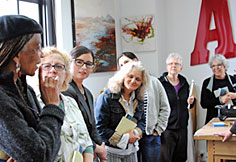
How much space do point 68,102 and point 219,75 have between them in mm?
2752

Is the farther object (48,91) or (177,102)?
(177,102)

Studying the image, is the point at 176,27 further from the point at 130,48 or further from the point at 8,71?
the point at 8,71

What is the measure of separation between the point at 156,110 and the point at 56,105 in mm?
2057

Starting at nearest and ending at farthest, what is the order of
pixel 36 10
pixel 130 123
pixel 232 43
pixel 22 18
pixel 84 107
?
pixel 22 18, pixel 84 107, pixel 130 123, pixel 36 10, pixel 232 43

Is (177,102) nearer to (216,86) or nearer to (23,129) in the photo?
(216,86)

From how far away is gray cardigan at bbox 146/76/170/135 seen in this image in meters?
2.87

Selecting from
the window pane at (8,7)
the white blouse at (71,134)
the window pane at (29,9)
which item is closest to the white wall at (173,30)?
the window pane at (29,9)

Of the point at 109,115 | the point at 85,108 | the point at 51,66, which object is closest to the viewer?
the point at 51,66

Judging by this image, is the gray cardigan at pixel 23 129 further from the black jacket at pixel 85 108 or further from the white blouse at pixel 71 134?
the black jacket at pixel 85 108

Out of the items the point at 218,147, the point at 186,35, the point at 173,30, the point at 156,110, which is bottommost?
the point at 218,147

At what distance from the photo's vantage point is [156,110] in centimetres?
295

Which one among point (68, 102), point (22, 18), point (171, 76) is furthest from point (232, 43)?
point (22, 18)

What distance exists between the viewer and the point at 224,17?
456cm

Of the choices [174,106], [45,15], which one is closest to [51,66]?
[45,15]
